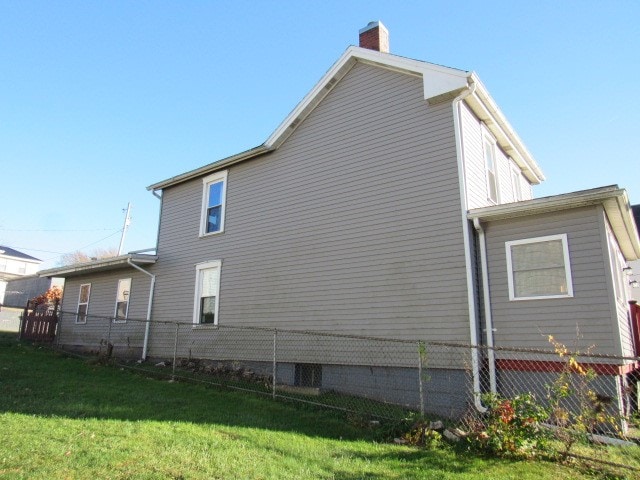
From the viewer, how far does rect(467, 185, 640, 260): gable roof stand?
25.8ft

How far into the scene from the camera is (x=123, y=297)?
16.3 m

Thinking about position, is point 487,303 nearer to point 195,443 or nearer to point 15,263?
point 195,443

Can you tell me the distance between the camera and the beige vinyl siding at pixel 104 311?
50.7ft

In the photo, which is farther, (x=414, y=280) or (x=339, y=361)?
(x=339, y=361)

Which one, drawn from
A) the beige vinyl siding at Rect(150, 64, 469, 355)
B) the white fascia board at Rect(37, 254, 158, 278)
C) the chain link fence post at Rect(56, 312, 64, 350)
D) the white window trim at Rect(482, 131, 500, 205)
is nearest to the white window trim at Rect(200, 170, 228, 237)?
the beige vinyl siding at Rect(150, 64, 469, 355)

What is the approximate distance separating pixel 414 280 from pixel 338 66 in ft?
19.3

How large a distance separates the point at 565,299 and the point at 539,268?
716 millimetres

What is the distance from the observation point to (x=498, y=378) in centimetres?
862

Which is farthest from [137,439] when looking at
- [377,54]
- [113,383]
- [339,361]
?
[377,54]

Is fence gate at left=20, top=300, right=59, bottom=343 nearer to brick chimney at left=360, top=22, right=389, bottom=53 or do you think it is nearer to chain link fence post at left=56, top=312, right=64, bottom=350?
chain link fence post at left=56, top=312, right=64, bottom=350

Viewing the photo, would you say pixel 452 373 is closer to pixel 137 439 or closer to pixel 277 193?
pixel 137 439

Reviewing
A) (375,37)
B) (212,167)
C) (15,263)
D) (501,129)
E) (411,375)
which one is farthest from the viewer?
(15,263)

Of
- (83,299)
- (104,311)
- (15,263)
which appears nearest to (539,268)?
(104,311)

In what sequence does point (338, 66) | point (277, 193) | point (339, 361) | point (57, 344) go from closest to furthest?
1. point (339, 361)
2. point (338, 66)
3. point (277, 193)
4. point (57, 344)
